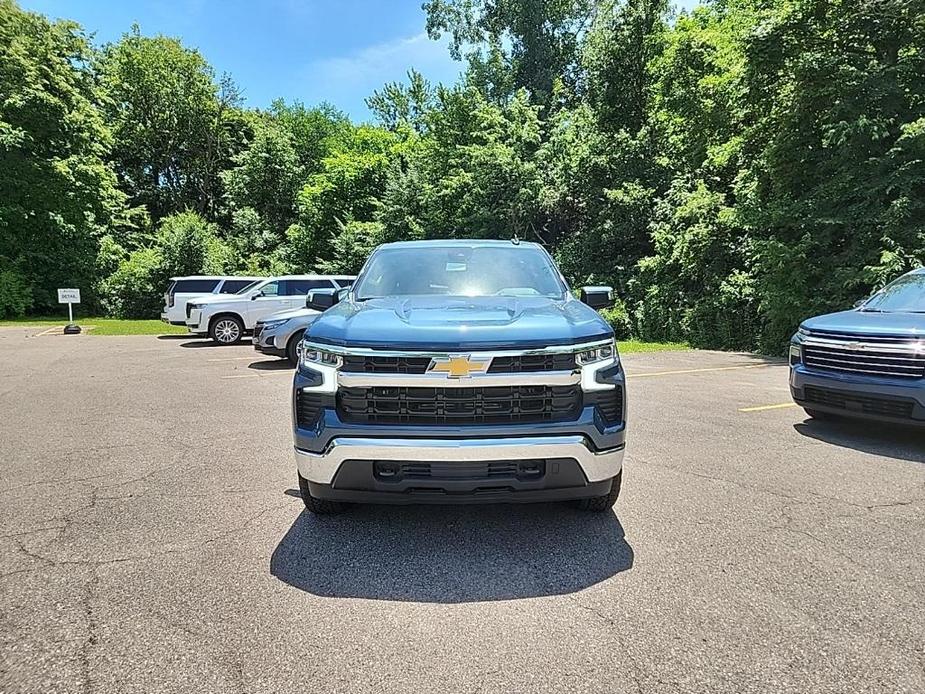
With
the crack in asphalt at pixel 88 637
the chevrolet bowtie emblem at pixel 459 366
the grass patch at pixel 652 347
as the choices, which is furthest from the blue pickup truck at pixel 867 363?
the grass patch at pixel 652 347

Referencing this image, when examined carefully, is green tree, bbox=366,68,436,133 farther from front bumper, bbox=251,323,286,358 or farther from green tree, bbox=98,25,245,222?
front bumper, bbox=251,323,286,358

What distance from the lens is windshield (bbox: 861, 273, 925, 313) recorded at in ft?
21.0

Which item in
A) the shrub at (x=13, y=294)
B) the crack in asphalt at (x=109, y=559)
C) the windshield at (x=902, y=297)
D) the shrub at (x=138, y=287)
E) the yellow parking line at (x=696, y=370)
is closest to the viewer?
the crack in asphalt at (x=109, y=559)

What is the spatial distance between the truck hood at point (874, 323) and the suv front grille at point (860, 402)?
1.95 feet

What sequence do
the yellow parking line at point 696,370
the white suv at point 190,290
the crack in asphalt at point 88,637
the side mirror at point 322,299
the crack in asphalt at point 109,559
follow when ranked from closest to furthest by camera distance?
the crack in asphalt at point 88,637 < the crack in asphalt at point 109,559 < the side mirror at point 322,299 < the yellow parking line at point 696,370 < the white suv at point 190,290

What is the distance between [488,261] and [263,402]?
14.5 feet

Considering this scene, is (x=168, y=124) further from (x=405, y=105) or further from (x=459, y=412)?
(x=459, y=412)

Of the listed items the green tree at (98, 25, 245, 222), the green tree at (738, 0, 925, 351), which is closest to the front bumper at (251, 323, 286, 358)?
the green tree at (738, 0, 925, 351)

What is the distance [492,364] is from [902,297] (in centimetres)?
584

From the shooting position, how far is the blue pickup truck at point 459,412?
3150mm

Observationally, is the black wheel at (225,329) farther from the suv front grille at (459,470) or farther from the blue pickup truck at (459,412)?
the suv front grille at (459,470)

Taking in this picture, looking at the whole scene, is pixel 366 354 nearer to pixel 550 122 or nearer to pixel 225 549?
pixel 225 549

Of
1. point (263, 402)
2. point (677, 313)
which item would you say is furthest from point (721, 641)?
point (677, 313)

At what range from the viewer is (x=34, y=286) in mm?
28734
